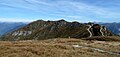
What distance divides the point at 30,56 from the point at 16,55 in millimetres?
1803

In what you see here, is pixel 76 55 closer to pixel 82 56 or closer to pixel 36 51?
pixel 82 56

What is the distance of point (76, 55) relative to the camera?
1145 inches

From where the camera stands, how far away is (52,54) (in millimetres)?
28594

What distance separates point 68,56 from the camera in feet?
91.9

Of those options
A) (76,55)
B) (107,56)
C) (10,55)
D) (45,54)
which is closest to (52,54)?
(45,54)

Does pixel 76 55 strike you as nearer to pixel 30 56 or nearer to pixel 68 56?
pixel 68 56

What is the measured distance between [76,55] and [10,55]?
27.2ft

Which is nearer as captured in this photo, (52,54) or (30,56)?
(30,56)

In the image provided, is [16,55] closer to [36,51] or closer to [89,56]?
[36,51]

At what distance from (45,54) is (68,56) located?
2.92 metres

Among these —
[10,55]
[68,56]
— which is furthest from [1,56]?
[68,56]

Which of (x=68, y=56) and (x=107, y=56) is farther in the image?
(x=107, y=56)

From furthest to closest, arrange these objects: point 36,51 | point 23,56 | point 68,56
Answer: point 36,51 → point 68,56 → point 23,56

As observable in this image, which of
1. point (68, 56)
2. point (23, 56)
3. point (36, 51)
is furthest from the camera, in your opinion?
point (36, 51)
